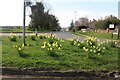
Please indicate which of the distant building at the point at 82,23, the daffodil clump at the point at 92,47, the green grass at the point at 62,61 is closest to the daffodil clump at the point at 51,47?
the green grass at the point at 62,61

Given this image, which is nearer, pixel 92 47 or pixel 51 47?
pixel 51 47

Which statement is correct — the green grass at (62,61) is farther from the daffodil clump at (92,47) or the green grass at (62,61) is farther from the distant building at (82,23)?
the distant building at (82,23)

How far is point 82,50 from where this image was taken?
13.0 meters

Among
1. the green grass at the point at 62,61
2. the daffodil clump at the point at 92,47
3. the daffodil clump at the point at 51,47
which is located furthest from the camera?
the daffodil clump at the point at 92,47

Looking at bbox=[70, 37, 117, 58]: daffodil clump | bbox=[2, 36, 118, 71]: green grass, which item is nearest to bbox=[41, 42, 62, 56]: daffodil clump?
bbox=[2, 36, 118, 71]: green grass

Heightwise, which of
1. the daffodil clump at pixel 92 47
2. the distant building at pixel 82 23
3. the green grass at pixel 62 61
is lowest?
the green grass at pixel 62 61

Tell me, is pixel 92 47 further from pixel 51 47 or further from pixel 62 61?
pixel 62 61

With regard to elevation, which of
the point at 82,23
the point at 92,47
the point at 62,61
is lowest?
the point at 62,61

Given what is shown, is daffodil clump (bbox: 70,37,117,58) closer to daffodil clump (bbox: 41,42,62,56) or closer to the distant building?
daffodil clump (bbox: 41,42,62,56)

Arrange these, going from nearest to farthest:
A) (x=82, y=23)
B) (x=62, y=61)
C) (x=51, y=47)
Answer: (x=62, y=61)
(x=51, y=47)
(x=82, y=23)

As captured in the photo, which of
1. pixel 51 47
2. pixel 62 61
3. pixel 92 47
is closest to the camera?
pixel 62 61

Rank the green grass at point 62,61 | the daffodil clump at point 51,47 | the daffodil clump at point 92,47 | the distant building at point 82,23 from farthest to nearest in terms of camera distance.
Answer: the distant building at point 82,23, the daffodil clump at point 92,47, the daffodil clump at point 51,47, the green grass at point 62,61

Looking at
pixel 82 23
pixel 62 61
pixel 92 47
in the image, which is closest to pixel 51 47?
pixel 92 47

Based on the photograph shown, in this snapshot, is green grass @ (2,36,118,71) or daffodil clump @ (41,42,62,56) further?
daffodil clump @ (41,42,62,56)
